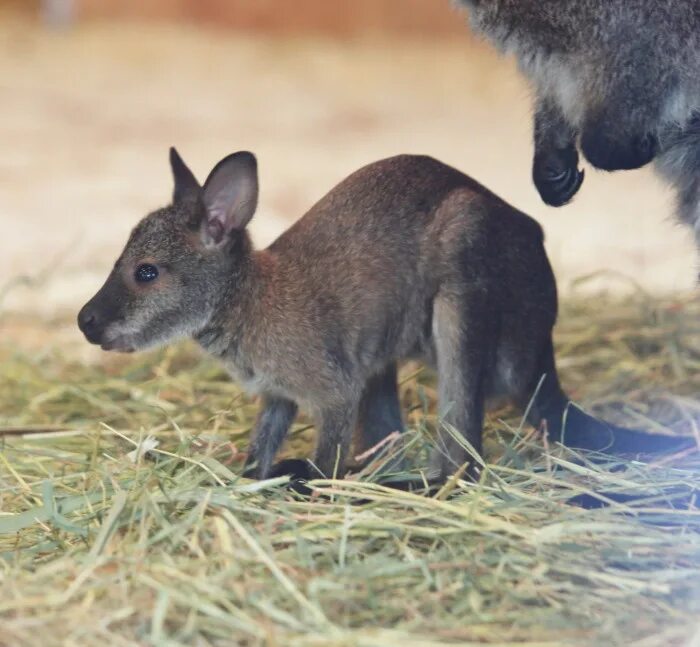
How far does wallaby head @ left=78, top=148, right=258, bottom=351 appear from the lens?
11.4ft

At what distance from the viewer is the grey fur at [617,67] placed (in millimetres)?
3475

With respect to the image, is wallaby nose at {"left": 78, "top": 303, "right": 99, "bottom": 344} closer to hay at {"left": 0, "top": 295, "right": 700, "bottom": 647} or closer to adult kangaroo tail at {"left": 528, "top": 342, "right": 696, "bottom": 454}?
hay at {"left": 0, "top": 295, "right": 700, "bottom": 647}

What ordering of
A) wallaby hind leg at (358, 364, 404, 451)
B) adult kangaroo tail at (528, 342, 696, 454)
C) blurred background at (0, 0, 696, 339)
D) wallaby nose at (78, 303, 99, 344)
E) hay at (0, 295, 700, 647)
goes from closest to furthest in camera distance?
hay at (0, 295, 700, 647)
wallaby nose at (78, 303, 99, 344)
adult kangaroo tail at (528, 342, 696, 454)
wallaby hind leg at (358, 364, 404, 451)
blurred background at (0, 0, 696, 339)

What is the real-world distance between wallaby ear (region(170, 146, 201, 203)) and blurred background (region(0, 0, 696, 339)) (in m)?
1.09

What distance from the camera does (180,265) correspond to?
353cm

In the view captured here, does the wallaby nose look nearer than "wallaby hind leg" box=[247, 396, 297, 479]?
Yes

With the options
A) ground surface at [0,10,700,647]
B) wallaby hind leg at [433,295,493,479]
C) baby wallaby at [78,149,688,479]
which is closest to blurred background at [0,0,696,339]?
ground surface at [0,10,700,647]

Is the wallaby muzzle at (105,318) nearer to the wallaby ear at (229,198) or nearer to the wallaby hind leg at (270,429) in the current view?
the wallaby ear at (229,198)

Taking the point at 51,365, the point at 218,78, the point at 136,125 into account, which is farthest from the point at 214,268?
the point at 218,78

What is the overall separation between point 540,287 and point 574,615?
1.25 metres

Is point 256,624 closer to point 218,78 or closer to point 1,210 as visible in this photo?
point 1,210

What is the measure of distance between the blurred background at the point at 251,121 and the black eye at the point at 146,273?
4.25 ft

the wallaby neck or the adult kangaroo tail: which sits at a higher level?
the wallaby neck

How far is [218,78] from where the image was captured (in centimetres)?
979
